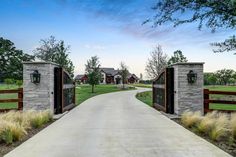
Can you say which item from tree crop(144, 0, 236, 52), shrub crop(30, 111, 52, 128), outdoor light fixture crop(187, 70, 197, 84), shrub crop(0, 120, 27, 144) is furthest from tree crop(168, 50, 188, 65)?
shrub crop(0, 120, 27, 144)

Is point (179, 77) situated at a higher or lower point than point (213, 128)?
higher

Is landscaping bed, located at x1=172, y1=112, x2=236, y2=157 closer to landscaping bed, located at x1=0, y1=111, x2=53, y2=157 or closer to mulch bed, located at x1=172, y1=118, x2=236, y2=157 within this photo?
mulch bed, located at x1=172, y1=118, x2=236, y2=157

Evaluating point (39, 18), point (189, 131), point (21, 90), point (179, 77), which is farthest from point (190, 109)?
point (39, 18)

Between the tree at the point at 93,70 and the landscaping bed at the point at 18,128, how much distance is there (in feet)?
91.2

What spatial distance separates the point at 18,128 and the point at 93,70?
103 feet

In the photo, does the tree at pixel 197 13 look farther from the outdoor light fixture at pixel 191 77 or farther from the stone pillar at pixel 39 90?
the stone pillar at pixel 39 90

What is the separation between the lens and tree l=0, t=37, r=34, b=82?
80375 millimetres

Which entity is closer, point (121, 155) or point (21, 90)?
point (121, 155)

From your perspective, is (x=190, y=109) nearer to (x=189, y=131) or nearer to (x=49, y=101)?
Answer: (x=189, y=131)

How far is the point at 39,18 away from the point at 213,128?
43.3ft

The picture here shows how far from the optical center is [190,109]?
12898 mm

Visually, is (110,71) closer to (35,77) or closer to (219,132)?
(35,77)

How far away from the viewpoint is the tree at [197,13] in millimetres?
6539

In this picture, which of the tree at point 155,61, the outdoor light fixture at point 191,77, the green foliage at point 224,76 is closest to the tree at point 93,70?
the tree at point 155,61
